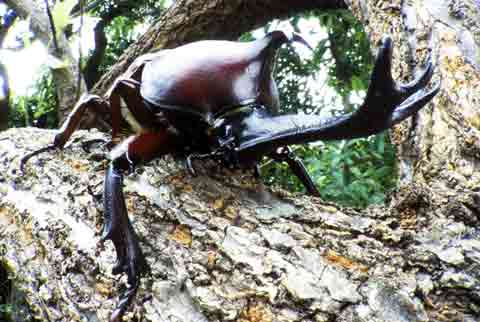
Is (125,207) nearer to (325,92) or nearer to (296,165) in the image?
(296,165)

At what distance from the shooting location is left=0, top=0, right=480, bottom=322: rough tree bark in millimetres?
1094

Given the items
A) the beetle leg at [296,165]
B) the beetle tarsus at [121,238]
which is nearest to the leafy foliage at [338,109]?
the beetle leg at [296,165]

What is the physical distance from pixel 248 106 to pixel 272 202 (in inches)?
10.3

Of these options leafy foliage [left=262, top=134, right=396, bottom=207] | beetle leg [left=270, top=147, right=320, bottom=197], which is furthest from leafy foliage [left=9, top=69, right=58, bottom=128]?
beetle leg [left=270, top=147, right=320, bottom=197]

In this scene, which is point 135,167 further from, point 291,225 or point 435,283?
point 435,283

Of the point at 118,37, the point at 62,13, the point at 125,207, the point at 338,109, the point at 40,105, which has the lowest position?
the point at 338,109

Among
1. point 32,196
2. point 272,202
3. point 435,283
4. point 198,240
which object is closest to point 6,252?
point 32,196

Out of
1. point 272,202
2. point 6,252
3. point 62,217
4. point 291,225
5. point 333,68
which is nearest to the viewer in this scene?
point 291,225

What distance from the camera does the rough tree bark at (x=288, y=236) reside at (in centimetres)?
109

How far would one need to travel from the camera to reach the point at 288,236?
1.23 metres

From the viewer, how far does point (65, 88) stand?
3340 mm

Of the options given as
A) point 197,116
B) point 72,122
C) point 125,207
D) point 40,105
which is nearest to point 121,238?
point 125,207

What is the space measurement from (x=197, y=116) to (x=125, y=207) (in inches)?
11.8

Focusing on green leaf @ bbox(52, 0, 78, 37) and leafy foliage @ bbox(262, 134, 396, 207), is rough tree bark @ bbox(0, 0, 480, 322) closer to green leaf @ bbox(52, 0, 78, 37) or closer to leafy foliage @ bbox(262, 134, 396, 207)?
green leaf @ bbox(52, 0, 78, 37)
